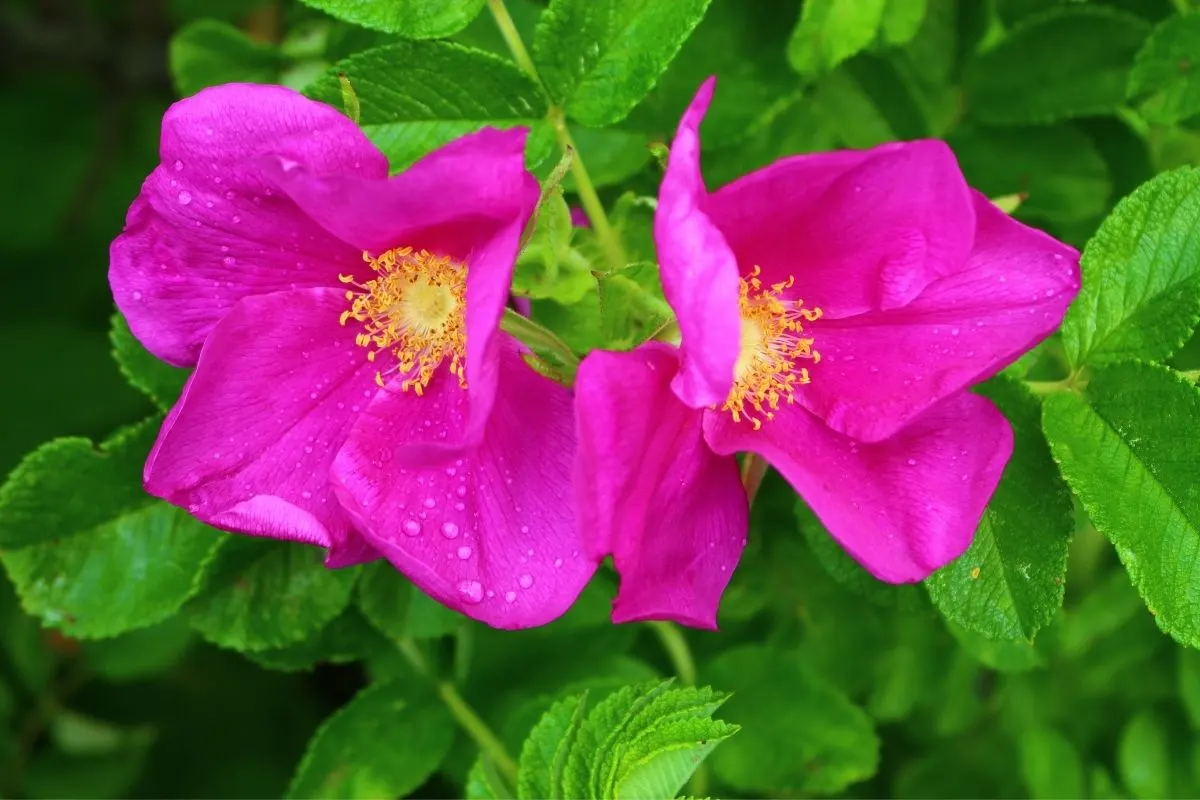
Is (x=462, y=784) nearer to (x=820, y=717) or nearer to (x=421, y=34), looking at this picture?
(x=820, y=717)

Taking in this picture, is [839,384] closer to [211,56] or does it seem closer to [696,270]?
[696,270]

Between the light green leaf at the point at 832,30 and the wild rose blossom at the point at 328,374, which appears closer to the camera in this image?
the wild rose blossom at the point at 328,374

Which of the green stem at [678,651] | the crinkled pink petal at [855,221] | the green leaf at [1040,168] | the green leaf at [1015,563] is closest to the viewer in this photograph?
the crinkled pink petal at [855,221]

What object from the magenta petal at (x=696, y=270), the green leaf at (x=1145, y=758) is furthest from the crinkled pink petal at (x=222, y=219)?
the green leaf at (x=1145, y=758)

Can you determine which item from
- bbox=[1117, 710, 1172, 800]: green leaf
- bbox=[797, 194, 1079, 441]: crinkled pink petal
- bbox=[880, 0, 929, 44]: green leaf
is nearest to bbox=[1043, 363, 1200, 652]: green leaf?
bbox=[797, 194, 1079, 441]: crinkled pink petal

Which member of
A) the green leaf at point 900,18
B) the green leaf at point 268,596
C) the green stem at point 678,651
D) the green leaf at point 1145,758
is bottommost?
the green leaf at point 1145,758

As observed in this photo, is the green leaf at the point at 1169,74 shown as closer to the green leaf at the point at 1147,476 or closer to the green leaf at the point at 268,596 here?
the green leaf at the point at 1147,476

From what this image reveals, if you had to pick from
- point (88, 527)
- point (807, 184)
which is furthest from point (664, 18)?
point (88, 527)

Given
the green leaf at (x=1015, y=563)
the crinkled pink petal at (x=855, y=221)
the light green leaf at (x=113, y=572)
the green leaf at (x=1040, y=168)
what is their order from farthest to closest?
the green leaf at (x=1040, y=168) → the light green leaf at (x=113, y=572) → the green leaf at (x=1015, y=563) → the crinkled pink petal at (x=855, y=221)
